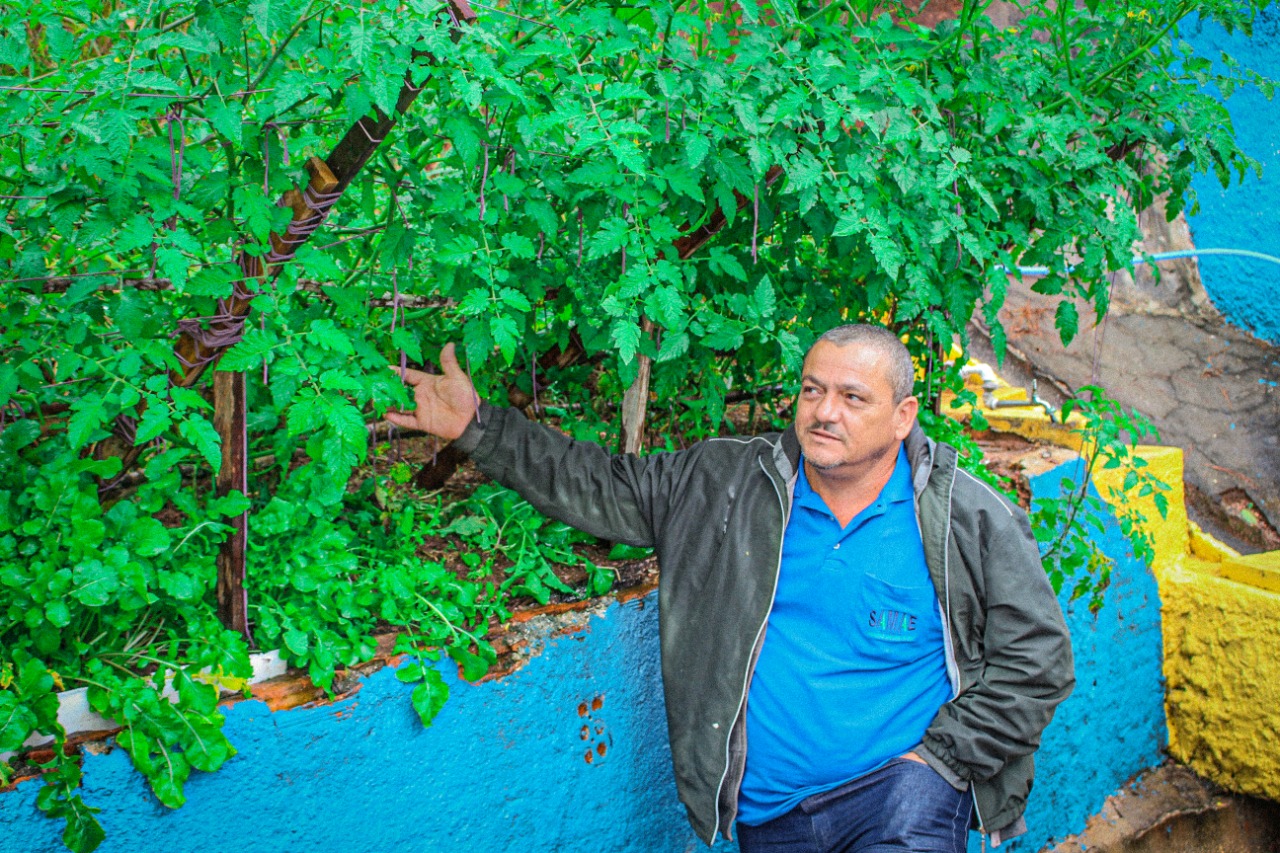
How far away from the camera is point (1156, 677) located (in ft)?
15.7

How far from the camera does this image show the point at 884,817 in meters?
2.47

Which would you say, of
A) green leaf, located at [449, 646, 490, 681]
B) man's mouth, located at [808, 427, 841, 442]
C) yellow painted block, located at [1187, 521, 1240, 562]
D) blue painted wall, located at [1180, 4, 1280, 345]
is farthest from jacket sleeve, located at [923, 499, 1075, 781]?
blue painted wall, located at [1180, 4, 1280, 345]

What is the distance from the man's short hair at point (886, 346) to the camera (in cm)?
268

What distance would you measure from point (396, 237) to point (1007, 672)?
1.83 metres

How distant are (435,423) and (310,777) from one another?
908 millimetres

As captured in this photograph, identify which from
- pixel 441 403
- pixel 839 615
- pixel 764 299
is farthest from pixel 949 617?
pixel 441 403

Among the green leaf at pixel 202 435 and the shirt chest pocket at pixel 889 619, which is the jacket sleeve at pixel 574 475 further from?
the green leaf at pixel 202 435

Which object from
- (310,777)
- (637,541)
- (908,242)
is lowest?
(310,777)

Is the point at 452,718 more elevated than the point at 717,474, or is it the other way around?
the point at 717,474

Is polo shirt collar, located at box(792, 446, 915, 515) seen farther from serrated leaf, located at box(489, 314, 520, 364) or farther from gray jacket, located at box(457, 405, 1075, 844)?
serrated leaf, located at box(489, 314, 520, 364)

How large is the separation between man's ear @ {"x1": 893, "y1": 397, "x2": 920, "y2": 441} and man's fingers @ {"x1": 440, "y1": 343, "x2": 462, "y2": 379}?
1.17 metres

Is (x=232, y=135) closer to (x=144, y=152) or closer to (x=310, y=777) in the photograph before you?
(x=144, y=152)

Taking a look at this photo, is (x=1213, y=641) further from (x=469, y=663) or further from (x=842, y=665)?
(x=469, y=663)

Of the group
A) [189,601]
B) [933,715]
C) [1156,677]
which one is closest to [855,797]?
[933,715]
